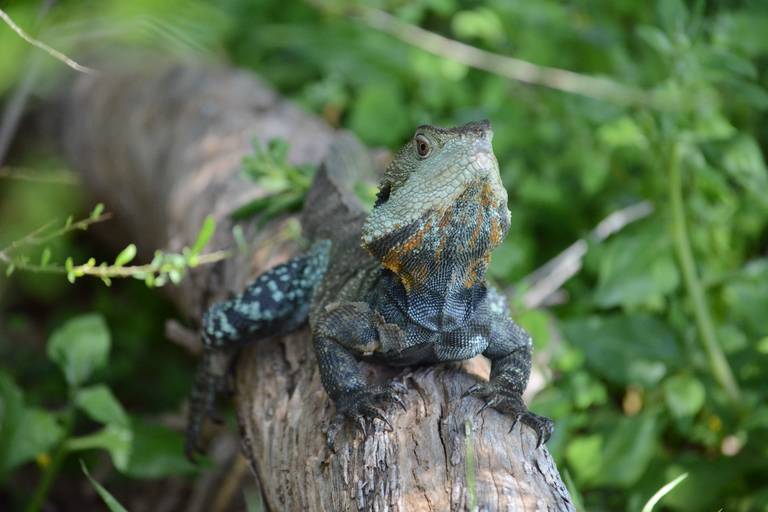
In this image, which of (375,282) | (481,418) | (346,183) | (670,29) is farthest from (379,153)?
(481,418)

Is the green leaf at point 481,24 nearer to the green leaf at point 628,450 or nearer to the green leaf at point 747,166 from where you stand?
the green leaf at point 747,166

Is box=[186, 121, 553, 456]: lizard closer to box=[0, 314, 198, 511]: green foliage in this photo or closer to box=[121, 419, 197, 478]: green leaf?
box=[0, 314, 198, 511]: green foliage

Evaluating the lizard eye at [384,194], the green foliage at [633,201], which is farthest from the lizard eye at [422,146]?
the green foliage at [633,201]

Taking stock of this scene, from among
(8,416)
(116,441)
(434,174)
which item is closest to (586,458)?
(434,174)

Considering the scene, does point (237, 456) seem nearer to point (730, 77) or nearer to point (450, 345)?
point (450, 345)

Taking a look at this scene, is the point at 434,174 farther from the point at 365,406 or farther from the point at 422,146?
the point at 365,406

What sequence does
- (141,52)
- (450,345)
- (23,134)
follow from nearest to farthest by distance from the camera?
(450,345) → (141,52) → (23,134)
